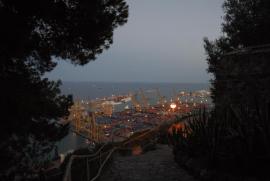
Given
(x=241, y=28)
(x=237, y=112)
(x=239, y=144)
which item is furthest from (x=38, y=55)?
(x=241, y=28)

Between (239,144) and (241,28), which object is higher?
(241,28)

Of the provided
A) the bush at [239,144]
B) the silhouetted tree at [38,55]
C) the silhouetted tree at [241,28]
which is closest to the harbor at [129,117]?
the silhouetted tree at [241,28]

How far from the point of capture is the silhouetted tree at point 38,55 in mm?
7949

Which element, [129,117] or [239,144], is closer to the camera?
[239,144]

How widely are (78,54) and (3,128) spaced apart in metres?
2.82

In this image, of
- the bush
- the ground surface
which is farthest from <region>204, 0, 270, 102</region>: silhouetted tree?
the bush

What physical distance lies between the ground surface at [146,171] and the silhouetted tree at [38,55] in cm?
233

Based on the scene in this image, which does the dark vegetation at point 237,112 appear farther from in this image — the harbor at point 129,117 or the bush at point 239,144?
the harbor at point 129,117

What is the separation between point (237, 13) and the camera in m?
13.6

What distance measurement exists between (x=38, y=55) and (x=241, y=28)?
7912 mm

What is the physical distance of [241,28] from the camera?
13.2m

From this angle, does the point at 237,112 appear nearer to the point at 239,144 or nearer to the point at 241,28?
the point at 239,144

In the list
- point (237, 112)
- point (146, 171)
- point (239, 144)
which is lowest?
point (146, 171)

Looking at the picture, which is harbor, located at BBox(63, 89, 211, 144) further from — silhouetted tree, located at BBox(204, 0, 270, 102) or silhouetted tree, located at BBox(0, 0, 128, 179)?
silhouetted tree, located at BBox(0, 0, 128, 179)
